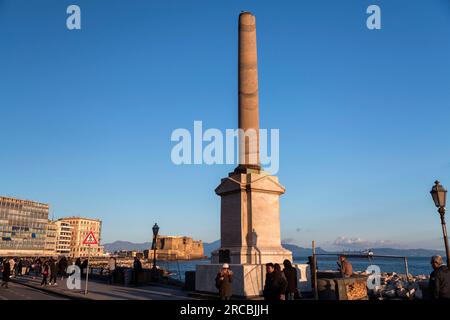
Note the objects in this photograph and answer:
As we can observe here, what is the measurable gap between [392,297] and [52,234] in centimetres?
18762

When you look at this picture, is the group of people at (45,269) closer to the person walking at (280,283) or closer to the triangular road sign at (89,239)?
the triangular road sign at (89,239)

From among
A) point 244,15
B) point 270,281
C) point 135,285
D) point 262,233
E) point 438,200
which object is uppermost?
point 244,15

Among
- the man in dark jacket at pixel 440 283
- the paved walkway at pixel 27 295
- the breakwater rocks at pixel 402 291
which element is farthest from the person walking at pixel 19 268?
the man in dark jacket at pixel 440 283

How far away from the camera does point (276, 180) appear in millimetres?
16828

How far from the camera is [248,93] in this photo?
58.2ft

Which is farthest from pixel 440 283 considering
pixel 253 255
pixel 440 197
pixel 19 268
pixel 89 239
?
pixel 19 268

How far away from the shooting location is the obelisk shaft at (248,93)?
17.2 metres

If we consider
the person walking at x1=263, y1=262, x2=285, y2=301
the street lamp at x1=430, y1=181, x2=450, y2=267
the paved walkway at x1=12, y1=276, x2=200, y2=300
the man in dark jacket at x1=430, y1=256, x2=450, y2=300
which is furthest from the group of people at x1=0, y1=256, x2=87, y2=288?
the man in dark jacket at x1=430, y1=256, x2=450, y2=300

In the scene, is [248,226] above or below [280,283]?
above

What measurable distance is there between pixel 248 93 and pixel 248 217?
5.89 metres

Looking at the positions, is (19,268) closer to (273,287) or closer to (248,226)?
(248,226)
